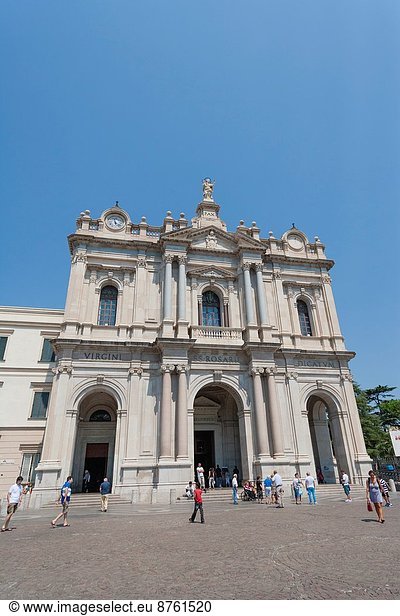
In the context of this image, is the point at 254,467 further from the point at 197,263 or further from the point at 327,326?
the point at 197,263

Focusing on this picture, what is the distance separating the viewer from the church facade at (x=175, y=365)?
21375 millimetres

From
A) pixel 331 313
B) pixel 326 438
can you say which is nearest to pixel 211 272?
pixel 331 313

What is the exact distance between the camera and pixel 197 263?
2769 centimetres

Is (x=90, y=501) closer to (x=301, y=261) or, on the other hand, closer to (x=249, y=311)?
(x=249, y=311)

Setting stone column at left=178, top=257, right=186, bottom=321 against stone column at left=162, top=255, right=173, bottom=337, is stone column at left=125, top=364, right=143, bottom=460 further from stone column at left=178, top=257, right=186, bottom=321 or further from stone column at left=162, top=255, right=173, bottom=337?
stone column at left=178, top=257, right=186, bottom=321

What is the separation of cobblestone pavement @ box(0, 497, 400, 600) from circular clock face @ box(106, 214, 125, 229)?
20.9 metres

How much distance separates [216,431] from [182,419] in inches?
242

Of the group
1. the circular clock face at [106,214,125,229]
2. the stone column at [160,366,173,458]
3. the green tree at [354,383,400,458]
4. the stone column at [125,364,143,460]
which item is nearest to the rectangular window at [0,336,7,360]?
the stone column at [125,364,143,460]

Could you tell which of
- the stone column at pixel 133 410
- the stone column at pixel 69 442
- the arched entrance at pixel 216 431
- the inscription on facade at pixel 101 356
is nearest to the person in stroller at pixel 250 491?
the arched entrance at pixel 216 431

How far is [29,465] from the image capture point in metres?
25.0

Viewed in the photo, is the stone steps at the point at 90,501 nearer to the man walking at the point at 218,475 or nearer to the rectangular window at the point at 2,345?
the man walking at the point at 218,475

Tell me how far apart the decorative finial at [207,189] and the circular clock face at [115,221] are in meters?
8.05

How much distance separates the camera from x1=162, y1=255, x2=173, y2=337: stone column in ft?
77.7

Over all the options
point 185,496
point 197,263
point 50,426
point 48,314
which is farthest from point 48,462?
point 197,263
